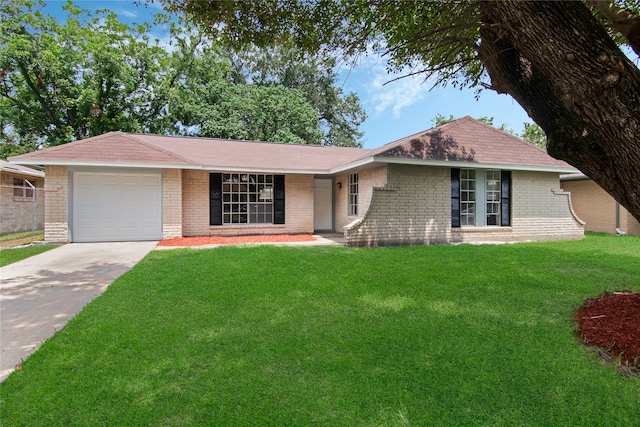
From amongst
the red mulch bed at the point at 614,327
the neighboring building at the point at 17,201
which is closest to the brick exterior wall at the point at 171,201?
the neighboring building at the point at 17,201

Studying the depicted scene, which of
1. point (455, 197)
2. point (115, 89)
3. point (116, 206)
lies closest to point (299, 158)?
point (455, 197)

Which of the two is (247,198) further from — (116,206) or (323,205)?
(116,206)

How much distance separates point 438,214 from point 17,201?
58.5 ft

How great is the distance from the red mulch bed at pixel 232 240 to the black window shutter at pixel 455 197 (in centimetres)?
491

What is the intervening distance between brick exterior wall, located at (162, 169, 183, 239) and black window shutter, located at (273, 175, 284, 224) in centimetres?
349

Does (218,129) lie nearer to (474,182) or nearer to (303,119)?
(303,119)

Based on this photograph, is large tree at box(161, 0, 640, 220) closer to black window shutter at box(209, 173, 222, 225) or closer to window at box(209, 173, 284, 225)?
window at box(209, 173, 284, 225)

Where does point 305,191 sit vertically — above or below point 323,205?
above

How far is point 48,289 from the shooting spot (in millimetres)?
5684

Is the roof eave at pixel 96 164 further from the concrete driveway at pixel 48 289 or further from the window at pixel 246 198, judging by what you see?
the concrete driveway at pixel 48 289

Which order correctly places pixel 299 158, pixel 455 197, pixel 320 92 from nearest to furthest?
pixel 455 197 < pixel 299 158 < pixel 320 92

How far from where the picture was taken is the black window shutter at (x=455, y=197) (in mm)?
11633

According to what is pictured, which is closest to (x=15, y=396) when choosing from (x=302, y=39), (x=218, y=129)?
(x=302, y=39)

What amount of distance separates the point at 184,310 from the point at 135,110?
24.0m
